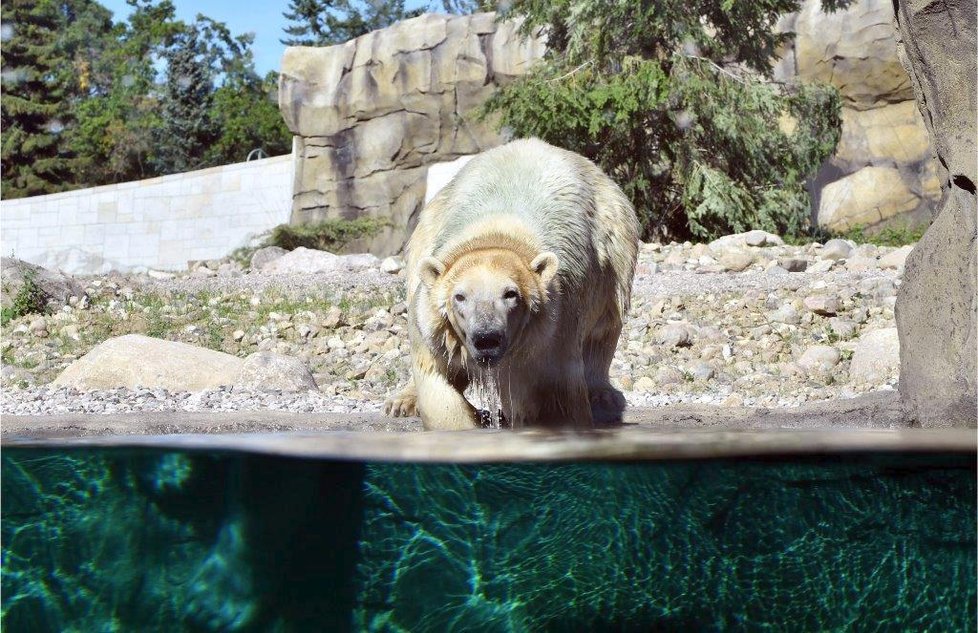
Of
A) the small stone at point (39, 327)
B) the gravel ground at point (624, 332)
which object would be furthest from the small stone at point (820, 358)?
the small stone at point (39, 327)

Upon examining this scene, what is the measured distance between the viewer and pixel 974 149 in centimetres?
409

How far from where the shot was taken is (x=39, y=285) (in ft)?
35.0

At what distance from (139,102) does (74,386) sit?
78.5 feet

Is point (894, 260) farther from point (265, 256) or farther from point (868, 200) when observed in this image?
point (265, 256)

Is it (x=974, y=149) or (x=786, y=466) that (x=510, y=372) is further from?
(x=974, y=149)

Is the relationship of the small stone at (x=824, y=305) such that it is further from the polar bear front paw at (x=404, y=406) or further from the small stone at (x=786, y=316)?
the polar bear front paw at (x=404, y=406)

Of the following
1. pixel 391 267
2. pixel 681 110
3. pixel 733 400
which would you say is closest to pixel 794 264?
pixel 681 110

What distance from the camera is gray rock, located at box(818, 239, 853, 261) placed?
12781 millimetres

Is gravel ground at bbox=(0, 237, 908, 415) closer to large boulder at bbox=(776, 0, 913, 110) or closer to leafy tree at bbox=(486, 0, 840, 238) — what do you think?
leafy tree at bbox=(486, 0, 840, 238)

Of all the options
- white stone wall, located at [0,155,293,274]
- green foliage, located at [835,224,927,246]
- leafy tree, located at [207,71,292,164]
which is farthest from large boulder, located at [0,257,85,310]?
leafy tree, located at [207,71,292,164]

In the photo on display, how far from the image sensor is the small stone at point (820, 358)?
8.12 m

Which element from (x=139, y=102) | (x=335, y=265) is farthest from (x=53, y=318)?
(x=139, y=102)

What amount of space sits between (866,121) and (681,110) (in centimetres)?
608

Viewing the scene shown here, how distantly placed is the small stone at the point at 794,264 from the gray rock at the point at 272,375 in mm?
6206
